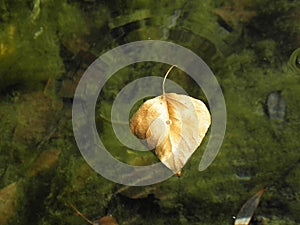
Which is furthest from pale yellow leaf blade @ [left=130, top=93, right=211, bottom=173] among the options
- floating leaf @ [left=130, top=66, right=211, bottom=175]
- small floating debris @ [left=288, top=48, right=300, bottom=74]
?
small floating debris @ [left=288, top=48, right=300, bottom=74]

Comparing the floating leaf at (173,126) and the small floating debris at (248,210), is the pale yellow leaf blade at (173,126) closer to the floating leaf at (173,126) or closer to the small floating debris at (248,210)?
the floating leaf at (173,126)

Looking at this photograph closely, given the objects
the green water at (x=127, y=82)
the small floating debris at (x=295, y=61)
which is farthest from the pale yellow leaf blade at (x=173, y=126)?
the small floating debris at (x=295, y=61)

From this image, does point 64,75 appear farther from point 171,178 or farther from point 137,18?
point 171,178

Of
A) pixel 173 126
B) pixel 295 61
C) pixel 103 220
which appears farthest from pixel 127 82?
pixel 295 61

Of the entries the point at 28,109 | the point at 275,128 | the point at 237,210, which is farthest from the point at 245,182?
the point at 28,109

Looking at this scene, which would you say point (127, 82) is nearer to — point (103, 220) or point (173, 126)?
point (173, 126)

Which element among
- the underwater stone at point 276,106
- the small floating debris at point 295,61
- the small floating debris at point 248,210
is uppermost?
the small floating debris at point 295,61
